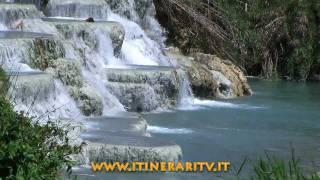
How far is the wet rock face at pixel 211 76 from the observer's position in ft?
66.0

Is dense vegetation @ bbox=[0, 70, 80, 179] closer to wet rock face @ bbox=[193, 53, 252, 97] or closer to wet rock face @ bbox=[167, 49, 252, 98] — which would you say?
wet rock face @ bbox=[167, 49, 252, 98]

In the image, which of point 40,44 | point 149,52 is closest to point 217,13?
point 149,52

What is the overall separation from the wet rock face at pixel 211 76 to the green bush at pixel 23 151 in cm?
1421

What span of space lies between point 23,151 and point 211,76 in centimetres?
1531

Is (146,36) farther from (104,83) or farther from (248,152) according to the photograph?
(248,152)

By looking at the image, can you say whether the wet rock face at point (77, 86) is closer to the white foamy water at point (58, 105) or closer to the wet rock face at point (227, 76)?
the white foamy water at point (58, 105)

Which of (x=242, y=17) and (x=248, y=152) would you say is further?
(x=242, y=17)

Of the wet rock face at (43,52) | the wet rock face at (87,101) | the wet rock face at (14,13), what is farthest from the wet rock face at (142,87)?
the wet rock face at (14,13)

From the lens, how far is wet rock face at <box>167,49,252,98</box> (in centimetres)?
2012

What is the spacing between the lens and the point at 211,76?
20.5 m

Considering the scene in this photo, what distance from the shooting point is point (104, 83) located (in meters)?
16.5

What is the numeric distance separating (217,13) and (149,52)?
494 cm

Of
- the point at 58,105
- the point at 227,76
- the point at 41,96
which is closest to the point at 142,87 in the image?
the point at 58,105

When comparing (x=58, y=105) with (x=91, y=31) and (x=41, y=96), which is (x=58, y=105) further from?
(x=91, y=31)
